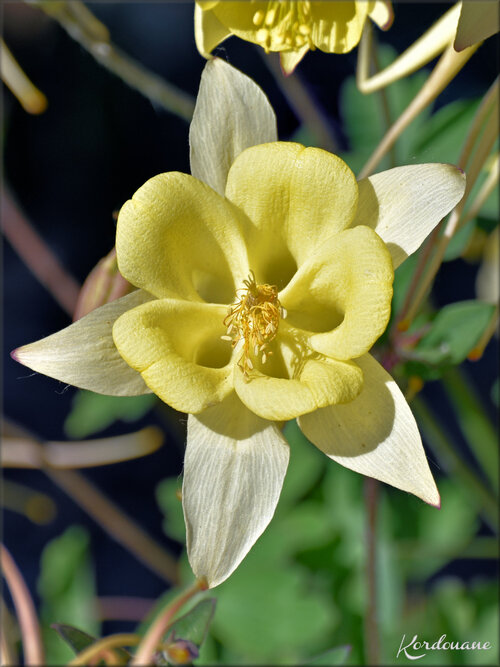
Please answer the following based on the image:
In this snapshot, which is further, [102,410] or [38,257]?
[38,257]

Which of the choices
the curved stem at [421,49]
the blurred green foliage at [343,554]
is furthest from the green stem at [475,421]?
the curved stem at [421,49]

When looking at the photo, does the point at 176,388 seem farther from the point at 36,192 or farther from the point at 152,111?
the point at 36,192

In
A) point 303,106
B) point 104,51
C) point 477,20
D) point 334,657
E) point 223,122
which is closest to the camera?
point 477,20

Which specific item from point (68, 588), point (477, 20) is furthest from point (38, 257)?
point (477, 20)

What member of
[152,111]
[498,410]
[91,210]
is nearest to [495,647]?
[498,410]

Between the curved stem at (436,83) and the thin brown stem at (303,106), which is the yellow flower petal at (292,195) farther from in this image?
the thin brown stem at (303,106)

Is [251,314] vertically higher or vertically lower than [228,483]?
higher

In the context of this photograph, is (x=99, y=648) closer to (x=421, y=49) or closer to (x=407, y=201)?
(x=407, y=201)

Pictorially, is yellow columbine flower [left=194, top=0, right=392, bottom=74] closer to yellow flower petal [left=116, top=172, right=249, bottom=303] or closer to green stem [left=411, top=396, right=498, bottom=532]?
yellow flower petal [left=116, top=172, right=249, bottom=303]

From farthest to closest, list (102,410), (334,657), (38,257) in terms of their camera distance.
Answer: (38,257) → (102,410) → (334,657)
